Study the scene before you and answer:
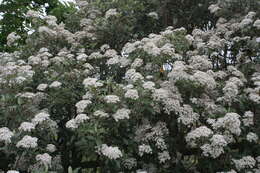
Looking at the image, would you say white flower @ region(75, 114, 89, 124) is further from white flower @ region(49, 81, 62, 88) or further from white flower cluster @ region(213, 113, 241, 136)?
white flower cluster @ region(213, 113, 241, 136)

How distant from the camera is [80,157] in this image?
256 inches

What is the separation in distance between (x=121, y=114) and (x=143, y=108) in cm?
36

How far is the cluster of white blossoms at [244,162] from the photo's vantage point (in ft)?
17.6

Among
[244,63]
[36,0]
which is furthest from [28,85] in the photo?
[36,0]

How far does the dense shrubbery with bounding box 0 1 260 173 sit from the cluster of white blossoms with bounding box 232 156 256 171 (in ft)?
0.04

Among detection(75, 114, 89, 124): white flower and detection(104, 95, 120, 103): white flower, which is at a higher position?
detection(104, 95, 120, 103): white flower

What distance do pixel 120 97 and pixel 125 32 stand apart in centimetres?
243

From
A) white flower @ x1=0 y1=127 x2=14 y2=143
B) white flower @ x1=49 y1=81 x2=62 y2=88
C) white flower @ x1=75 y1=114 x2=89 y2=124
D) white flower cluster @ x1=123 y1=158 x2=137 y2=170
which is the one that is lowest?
white flower cluster @ x1=123 y1=158 x2=137 y2=170

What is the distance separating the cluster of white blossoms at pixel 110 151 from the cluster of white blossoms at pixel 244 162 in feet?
5.18

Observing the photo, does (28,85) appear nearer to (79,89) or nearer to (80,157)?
(79,89)

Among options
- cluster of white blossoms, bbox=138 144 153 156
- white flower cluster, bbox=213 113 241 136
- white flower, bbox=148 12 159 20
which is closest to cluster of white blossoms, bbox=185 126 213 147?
white flower cluster, bbox=213 113 241 136

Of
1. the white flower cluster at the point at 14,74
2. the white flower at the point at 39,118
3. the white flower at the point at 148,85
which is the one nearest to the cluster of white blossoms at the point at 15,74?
the white flower cluster at the point at 14,74

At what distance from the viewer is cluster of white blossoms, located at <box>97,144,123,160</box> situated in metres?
4.84

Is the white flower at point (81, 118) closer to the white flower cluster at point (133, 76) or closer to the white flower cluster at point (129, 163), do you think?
the white flower cluster at point (129, 163)
